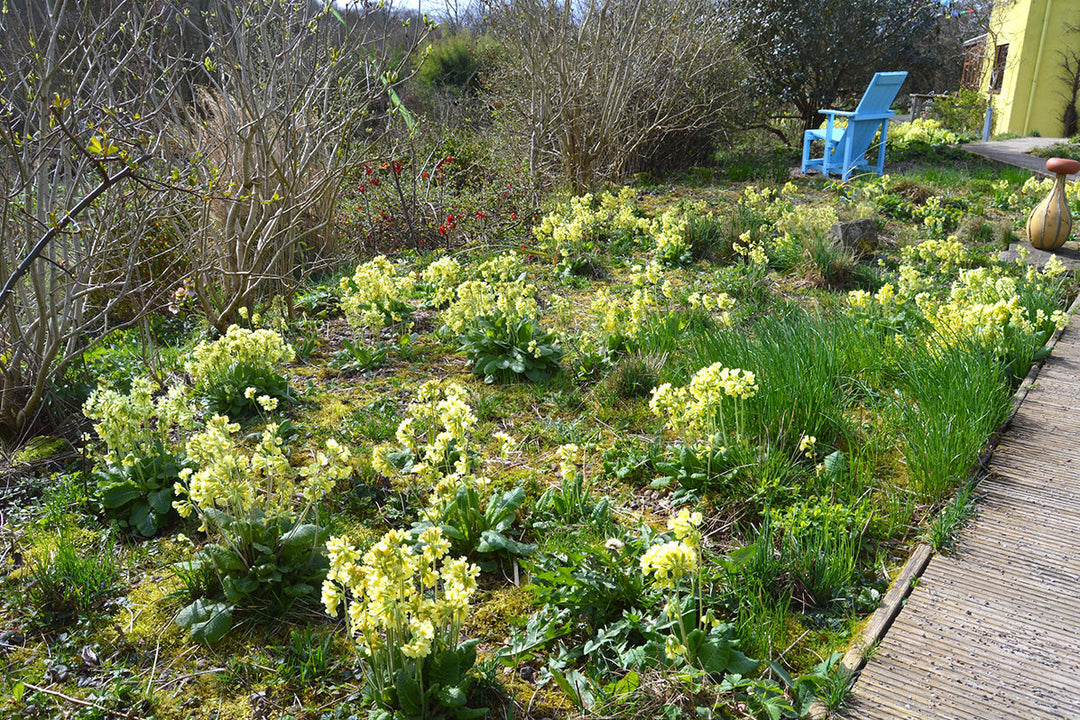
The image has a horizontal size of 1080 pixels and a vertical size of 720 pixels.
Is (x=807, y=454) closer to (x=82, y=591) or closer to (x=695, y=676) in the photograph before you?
(x=695, y=676)

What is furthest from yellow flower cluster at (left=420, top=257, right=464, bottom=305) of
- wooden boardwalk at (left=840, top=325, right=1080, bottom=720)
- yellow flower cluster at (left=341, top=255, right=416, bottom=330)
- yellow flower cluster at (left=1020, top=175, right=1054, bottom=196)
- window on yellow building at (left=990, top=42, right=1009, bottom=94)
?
window on yellow building at (left=990, top=42, right=1009, bottom=94)

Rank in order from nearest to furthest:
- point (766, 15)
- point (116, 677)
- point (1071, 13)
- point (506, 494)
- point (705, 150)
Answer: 1. point (116, 677)
2. point (506, 494)
3. point (705, 150)
4. point (766, 15)
5. point (1071, 13)

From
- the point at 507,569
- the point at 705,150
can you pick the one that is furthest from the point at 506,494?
Result: the point at 705,150

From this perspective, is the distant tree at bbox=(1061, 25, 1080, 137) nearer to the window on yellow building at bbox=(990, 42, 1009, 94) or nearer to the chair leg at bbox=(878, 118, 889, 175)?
the window on yellow building at bbox=(990, 42, 1009, 94)

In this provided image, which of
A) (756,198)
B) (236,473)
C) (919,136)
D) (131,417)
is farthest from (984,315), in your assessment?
(919,136)

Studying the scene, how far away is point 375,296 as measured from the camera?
15.6 feet

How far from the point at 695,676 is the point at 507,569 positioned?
0.83 meters

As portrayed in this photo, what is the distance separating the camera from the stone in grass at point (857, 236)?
242 inches

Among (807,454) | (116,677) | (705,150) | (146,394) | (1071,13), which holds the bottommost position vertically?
(116,677)

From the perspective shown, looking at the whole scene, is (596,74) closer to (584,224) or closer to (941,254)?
(584,224)

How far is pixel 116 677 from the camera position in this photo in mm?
2273

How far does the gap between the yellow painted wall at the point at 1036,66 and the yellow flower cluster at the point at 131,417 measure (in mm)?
22188

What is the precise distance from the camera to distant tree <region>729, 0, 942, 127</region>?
11.8m

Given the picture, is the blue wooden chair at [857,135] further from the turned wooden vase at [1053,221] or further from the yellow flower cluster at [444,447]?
the yellow flower cluster at [444,447]
